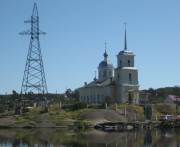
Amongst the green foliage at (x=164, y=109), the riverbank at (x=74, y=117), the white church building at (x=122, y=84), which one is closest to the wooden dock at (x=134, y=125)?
the riverbank at (x=74, y=117)

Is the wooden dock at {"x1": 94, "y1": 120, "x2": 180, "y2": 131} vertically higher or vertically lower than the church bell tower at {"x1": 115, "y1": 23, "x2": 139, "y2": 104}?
lower

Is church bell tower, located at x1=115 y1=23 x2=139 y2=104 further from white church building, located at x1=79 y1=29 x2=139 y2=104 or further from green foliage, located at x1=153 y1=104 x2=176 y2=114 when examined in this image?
green foliage, located at x1=153 y1=104 x2=176 y2=114

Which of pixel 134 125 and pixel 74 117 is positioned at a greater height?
pixel 74 117

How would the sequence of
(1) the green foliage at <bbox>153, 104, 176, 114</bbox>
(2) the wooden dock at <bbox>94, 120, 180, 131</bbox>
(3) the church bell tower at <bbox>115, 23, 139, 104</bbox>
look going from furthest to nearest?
(3) the church bell tower at <bbox>115, 23, 139, 104</bbox>, (1) the green foliage at <bbox>153, 104, 176, 114</bbox>, (2) the wooden dock at <bbox>94, 120, 180, 131</bbox>

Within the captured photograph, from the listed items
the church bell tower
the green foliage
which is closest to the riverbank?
the green foliage

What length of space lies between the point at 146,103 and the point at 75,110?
16.5m

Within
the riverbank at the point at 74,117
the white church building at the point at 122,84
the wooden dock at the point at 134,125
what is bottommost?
the wooden dock at the point at 134,125

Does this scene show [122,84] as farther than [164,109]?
Yes

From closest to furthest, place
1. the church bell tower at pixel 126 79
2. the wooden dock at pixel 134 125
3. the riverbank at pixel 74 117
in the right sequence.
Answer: the wooden dock at pixel 134 125 → the riverbank at pixel 74 117 → the church bell tower at pixel 126 79

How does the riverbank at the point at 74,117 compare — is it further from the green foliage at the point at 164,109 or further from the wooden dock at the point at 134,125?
the green foliage at the point at 164,109

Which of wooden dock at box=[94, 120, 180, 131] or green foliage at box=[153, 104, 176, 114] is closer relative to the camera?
wooden dock at box=[94, 120, 180, 131]

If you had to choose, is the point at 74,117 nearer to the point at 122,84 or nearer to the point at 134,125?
the point at 134,125

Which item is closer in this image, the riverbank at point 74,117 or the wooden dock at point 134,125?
the wooden dock at point 134,125

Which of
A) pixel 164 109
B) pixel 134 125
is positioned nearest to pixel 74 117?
pixel 134 125
